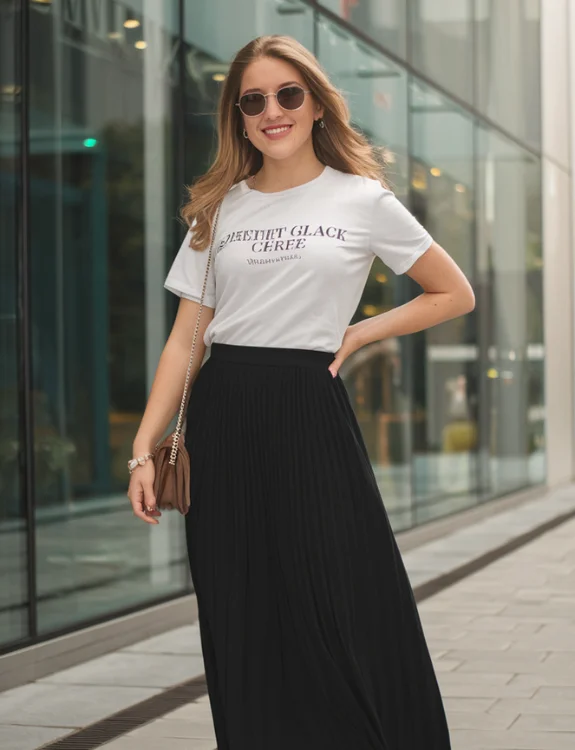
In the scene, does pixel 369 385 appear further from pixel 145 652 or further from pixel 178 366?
pixel 178 366

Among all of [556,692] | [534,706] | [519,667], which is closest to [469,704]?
[534,706]

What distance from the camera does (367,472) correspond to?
3.10 meters

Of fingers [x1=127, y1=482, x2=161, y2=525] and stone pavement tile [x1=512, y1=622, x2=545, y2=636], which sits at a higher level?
fingers [x1=127, y1=482, x2=161, y2=525]

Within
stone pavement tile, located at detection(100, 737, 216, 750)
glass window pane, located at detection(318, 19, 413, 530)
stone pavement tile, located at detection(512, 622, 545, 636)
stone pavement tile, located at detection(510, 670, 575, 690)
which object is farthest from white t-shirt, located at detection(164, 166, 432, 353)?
glass window pane, located at detection(318, 19, 413, 530)

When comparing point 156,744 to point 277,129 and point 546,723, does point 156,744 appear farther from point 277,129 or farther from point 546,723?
point 277,129

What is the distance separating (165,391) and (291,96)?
2.26ft

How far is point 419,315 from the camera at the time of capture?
3.15 metres

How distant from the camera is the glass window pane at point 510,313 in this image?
1401cm

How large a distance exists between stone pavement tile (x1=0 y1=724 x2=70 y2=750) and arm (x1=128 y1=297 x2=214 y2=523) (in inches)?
70.3

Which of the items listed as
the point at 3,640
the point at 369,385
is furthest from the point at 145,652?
the point at 369,385

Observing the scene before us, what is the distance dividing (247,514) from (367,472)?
0.90 feet

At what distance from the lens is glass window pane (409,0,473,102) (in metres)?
11.6

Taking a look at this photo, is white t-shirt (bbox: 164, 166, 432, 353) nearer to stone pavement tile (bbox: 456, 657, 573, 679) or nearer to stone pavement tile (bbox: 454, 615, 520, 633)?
stone pavement tile (bbox: 456, 657, 573, 679)

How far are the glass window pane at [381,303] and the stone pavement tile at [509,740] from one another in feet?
16.7
